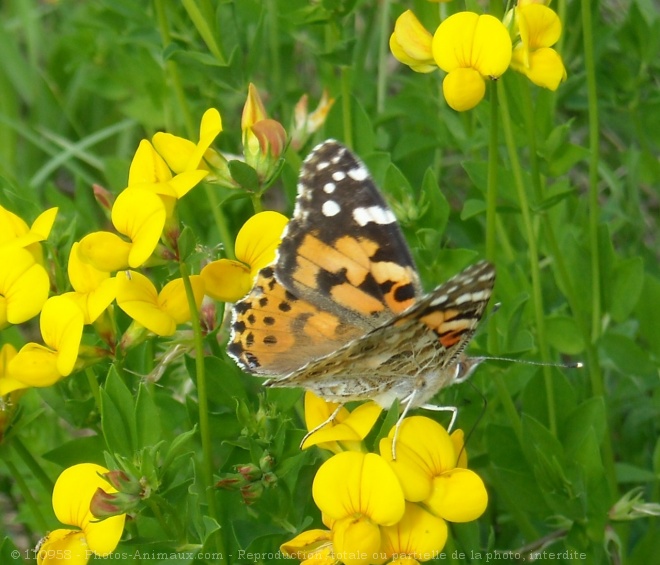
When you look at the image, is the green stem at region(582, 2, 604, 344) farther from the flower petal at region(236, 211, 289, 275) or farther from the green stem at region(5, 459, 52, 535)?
the green stem at region(5, 459, 52, 535)

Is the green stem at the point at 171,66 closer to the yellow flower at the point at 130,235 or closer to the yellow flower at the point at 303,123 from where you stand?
the yellow flower at the point at 303,123

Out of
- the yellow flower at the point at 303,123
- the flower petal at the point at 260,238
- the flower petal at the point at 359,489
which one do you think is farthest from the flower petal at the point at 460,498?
the yellow flower at the point at 303,123

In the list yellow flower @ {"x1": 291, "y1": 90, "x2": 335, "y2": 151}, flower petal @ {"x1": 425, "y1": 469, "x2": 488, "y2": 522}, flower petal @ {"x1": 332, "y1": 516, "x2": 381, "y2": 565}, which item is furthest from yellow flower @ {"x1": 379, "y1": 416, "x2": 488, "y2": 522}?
yellow flower @ {"x1": 291, "y1": 90, "x2": 335, "y2": 151}

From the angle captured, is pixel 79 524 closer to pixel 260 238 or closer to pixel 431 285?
pixel 260 238

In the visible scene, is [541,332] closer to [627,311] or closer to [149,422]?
[627,311]

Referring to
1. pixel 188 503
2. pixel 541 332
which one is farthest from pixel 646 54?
pixel 188 503

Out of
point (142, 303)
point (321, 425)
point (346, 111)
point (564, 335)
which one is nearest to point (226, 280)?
point (142, 303)
